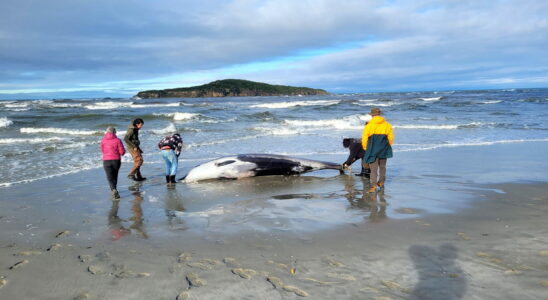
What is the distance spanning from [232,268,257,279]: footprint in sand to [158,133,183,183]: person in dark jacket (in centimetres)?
532

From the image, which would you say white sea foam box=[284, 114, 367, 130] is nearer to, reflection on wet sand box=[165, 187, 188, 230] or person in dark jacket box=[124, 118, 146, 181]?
person in dark jacket box=[124, 118, 146, 181]

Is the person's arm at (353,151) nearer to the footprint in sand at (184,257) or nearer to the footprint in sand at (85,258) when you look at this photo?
the footprint in sand at (184,257)

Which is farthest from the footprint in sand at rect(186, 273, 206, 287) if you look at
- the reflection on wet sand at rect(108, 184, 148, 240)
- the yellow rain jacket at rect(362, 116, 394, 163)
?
the yellow rain jacket at rect(362, 116, 394, 163)

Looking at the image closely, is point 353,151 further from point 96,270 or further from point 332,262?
point 96,270

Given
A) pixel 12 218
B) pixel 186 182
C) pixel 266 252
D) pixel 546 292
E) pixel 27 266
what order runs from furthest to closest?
pixel 186 182, pixel 12 218, pixel 266 252, pixel 27 266, pixel 546 292

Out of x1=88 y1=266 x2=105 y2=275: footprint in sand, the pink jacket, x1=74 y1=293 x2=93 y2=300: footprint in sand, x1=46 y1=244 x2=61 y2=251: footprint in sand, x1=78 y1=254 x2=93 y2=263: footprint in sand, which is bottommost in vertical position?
x1=46 y1=244 x2=61 y2=251: footprint in sand

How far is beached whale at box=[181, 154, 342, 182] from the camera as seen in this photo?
9.48 m

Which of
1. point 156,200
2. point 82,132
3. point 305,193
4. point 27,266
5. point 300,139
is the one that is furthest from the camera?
point 82,132

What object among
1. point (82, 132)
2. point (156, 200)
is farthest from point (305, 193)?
point (82, 132)

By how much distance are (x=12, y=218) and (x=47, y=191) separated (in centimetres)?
207

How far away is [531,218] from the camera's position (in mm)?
5906

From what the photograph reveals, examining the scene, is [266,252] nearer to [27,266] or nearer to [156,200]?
[27,266]

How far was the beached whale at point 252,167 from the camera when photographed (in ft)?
31.1

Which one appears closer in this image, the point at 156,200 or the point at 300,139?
the point at 156,200
